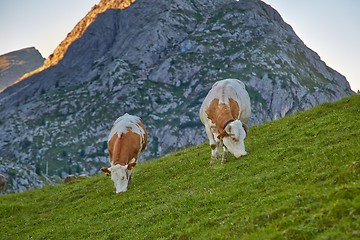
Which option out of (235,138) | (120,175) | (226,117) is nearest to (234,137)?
(235,138)

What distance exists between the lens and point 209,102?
2878cm

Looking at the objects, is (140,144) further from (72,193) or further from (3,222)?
(3,222)

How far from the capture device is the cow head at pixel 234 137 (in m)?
25.7

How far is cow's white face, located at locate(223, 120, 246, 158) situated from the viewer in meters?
25.7

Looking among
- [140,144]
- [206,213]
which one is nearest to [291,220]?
[206,213]

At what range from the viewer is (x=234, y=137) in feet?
84.3

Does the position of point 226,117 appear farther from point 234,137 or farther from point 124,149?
point 124,149

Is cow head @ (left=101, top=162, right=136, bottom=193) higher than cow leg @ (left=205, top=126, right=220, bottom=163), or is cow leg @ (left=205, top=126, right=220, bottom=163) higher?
cow leg @ (left=205, top=126, right=220, bottom=163)

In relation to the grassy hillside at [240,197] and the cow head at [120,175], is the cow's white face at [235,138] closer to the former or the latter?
the grassy hillside at [240,197]

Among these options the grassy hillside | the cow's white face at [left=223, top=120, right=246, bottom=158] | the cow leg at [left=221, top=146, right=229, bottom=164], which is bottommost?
the grassy hillside

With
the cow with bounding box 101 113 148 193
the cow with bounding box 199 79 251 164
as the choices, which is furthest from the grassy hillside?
the cow with bounding box 199 79 251 164

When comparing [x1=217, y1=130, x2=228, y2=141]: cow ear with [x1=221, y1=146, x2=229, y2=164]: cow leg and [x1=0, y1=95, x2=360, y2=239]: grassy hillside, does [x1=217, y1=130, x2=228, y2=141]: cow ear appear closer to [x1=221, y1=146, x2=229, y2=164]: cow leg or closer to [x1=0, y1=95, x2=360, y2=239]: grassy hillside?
[x1=221, y1=146, x2=229, y2=164]: cow leg

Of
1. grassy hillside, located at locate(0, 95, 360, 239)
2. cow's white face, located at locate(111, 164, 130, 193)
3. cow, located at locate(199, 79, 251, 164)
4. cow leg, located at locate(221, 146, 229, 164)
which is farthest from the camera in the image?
cow's white face, located at locate(111, 164, 130, 193)

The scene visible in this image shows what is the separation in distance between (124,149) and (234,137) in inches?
338
